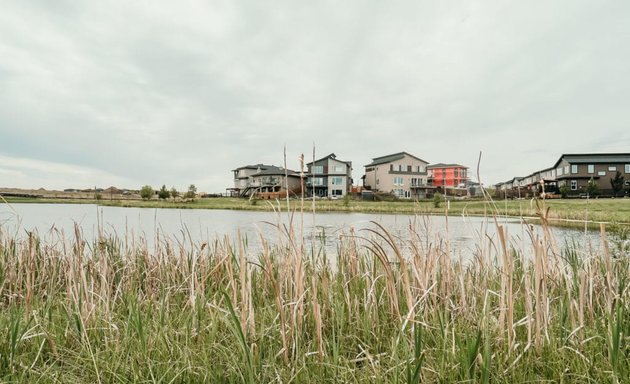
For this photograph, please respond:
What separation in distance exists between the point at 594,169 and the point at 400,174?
100ft

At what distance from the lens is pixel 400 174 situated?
61.3 metres

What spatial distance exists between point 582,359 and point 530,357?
30cm

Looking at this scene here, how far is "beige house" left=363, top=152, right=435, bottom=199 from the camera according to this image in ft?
200

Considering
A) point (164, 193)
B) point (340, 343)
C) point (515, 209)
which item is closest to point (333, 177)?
point (164, 193)

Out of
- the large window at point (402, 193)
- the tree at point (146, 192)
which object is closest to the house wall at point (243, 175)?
the tree at point (146, 192)

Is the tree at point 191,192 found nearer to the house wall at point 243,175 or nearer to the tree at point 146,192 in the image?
the tree at point 146,192

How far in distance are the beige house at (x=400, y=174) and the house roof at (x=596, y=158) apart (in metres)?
23.4

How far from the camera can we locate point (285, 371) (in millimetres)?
2006

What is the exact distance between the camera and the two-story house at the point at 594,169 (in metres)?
53.5

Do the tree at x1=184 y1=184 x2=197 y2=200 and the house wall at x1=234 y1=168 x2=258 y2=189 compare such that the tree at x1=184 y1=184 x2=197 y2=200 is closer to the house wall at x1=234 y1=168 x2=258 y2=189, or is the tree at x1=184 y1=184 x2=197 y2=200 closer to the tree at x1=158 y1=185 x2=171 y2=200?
the tree at x1=158 y1=185 x2=171 y2=200

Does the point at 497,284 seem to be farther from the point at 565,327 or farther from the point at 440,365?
the point at 440,365

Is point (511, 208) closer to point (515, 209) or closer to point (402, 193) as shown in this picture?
point (515, 209)

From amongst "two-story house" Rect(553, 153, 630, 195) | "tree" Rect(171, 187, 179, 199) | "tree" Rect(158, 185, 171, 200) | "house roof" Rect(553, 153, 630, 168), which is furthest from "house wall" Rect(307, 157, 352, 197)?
"house roof" Rect(553, 153, 630, 168)

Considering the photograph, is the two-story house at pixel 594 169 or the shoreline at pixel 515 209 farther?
the two-story house at pixel 594 169
